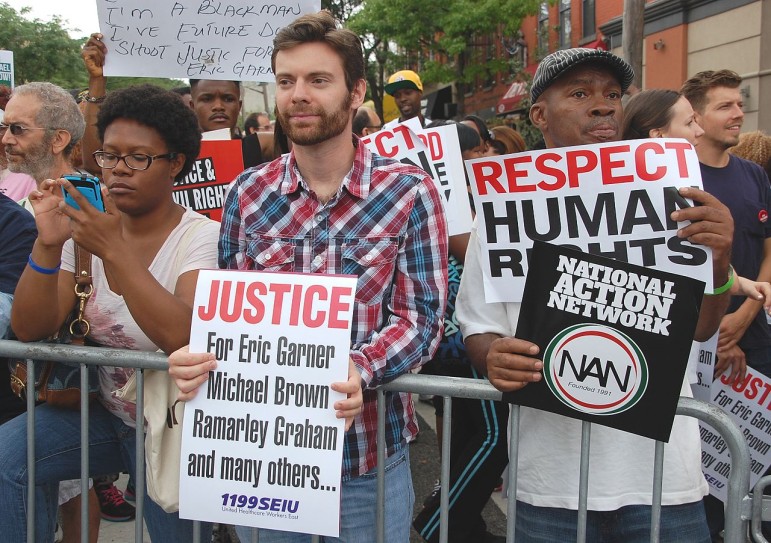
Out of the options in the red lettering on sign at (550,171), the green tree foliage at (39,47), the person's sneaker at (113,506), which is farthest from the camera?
the green tree foliage at (39,47)

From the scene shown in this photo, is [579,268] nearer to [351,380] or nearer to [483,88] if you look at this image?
[351,380]

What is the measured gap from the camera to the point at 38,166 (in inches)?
148

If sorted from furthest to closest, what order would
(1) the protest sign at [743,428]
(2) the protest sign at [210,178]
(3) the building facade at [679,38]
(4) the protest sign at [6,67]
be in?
1. (3) the building facade at [679,38]
2. (4) the protest sign at [6,67]
3. (2) the protest sign at [210,178]
4. (1) the protest sign at [743,428]

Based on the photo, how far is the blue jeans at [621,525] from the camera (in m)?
2.12

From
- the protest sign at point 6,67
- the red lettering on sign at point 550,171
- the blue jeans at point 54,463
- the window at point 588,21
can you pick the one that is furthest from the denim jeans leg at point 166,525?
the window at point 588,21

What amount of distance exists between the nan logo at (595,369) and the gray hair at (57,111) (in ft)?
9.57

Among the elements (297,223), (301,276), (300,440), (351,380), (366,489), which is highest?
(297,223)

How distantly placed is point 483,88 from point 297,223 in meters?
31.9

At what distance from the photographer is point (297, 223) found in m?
2.28

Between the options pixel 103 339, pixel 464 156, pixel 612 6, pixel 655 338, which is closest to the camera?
pixel 655 338

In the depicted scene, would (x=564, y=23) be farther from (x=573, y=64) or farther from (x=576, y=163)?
(x=576, y=163)

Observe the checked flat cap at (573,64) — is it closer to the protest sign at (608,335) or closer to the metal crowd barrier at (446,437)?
the protest sign at (608,335)

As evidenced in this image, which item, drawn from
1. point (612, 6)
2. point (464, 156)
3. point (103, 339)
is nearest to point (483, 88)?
point (612, 6)

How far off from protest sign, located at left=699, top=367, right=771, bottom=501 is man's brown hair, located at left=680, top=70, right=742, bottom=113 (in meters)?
1.52
